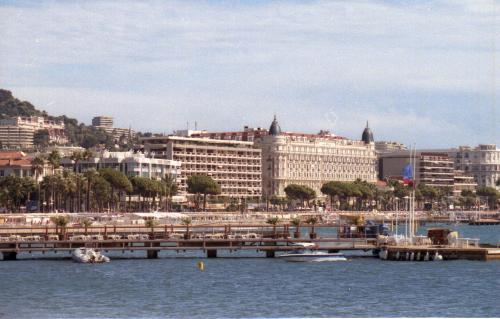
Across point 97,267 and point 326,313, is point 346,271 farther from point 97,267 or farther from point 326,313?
point 326,313

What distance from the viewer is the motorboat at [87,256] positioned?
8350 centimetres

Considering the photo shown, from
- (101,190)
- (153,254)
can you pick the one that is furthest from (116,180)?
(153,254)

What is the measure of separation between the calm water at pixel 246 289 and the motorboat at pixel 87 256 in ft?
2.62

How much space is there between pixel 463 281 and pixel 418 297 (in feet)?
31.0

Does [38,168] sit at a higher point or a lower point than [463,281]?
higher

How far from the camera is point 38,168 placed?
180m

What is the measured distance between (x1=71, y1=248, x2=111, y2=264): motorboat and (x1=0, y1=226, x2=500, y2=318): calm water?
0.80 metres

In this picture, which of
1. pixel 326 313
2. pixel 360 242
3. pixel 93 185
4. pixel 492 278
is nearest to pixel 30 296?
pixel 326 313

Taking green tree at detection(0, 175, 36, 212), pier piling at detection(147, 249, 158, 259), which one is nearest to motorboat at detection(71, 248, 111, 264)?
pier piling at detection(147, 249, 158, 259)

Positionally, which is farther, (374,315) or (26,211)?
(26,211)

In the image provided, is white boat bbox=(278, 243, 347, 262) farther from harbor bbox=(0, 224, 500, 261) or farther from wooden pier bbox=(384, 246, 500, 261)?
wooden pier bbox=(384, 246, 500, 261)

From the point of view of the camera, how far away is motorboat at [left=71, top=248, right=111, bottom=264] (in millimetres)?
83500

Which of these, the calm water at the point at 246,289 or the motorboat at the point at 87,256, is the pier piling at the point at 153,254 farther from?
the motorboat at the point at 87,256

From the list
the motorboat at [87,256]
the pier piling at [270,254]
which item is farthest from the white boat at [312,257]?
the motorboat at [87,256]
